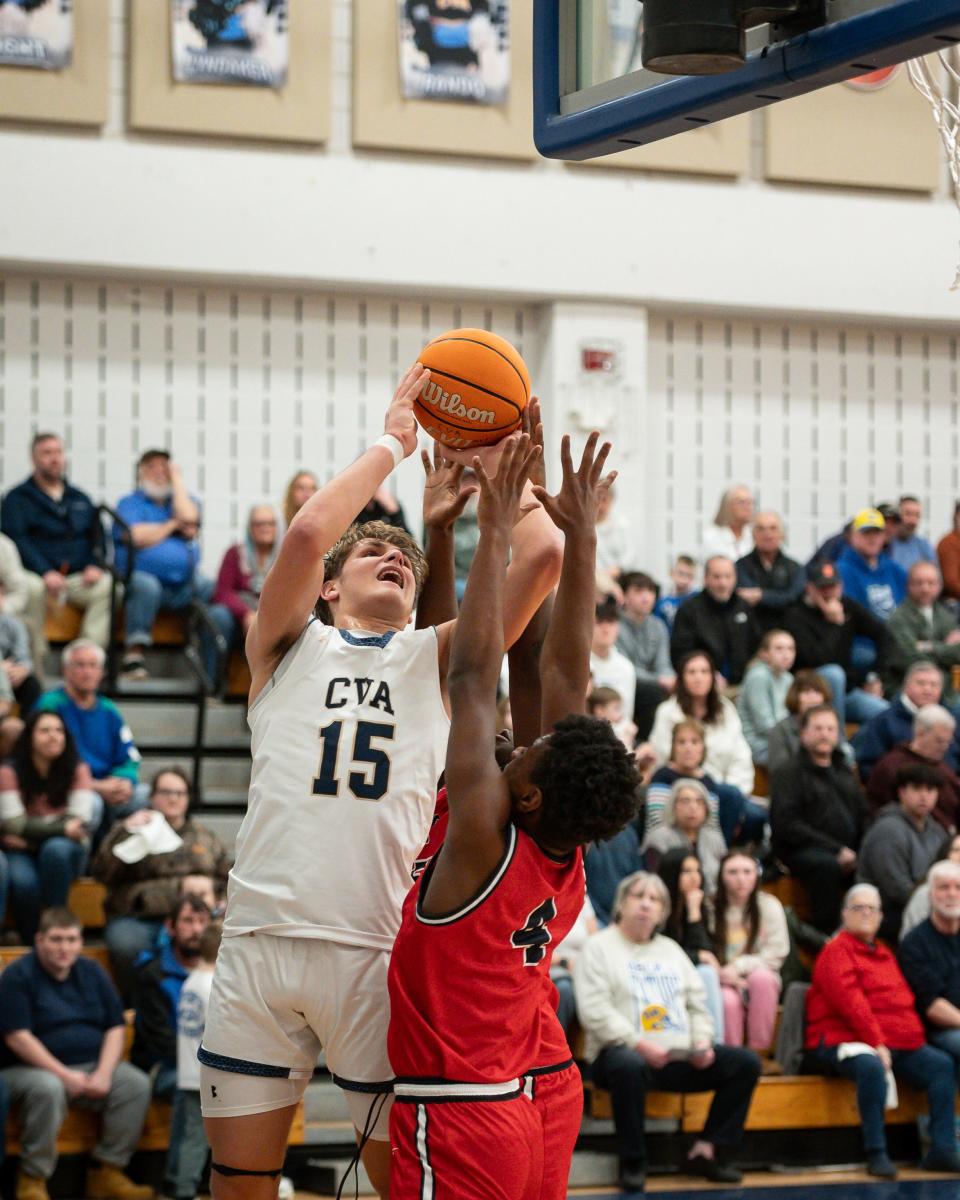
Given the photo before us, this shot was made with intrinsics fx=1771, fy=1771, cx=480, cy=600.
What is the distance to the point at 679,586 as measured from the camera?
42.9 feet

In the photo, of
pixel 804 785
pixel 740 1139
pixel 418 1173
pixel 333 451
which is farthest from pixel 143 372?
pixel 418 1173

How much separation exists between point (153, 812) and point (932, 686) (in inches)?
189

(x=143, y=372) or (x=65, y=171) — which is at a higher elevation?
(x=65, y=171)

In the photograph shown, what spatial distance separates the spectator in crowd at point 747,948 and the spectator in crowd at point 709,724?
3.59 ft

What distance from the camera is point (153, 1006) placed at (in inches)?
319

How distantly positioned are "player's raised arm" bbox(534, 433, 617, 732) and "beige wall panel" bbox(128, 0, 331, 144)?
9.83 metres

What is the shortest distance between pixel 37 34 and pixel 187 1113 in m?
8.36

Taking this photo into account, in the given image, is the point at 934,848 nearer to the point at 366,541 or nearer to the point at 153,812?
the point at 153,812

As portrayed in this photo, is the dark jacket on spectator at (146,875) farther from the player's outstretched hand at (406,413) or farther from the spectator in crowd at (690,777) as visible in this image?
the player's outstretched hand at (406,413)

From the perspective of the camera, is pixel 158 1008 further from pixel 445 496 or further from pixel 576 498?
pixel 576 498

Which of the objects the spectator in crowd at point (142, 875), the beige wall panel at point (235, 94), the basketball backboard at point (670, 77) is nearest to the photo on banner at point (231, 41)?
the beige wall panel at point (235, 94)

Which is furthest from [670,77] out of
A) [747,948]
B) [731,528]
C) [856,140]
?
[856,140]

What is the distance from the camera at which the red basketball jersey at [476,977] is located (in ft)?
12.4

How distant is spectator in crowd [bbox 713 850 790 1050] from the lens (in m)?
9.02
